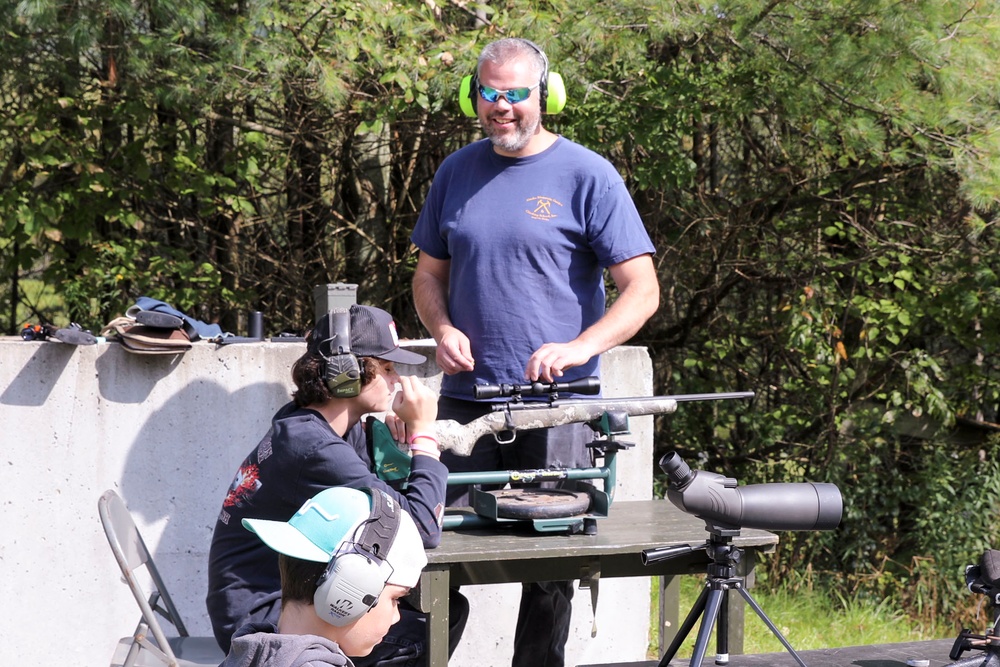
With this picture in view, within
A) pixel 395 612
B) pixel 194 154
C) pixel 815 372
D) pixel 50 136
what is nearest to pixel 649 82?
pixel 815 372

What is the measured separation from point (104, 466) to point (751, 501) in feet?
9.03

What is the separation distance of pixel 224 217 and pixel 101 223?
2.37ft

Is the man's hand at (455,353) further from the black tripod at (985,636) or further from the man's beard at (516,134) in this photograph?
the black tripod at (985,636)

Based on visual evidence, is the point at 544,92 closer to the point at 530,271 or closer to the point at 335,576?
the point at 530,271

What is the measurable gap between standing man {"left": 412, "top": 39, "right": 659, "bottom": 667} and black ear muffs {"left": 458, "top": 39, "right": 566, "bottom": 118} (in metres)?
0.01

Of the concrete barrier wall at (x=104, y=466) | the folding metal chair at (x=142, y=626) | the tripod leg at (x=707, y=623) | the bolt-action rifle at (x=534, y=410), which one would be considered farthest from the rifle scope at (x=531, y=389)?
the concrete barrier wall at (x=104, y=466)

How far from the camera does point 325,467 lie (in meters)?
2.88

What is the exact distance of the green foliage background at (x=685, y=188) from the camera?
556 cm

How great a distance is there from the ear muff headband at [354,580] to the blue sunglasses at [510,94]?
2.04m

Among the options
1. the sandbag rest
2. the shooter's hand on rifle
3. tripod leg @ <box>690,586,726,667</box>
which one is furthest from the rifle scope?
the sandbag rest

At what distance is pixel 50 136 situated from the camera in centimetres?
629

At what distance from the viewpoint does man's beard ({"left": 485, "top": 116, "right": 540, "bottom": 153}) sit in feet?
12.1

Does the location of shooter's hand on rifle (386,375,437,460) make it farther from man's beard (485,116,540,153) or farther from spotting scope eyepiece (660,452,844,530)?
man's beard (485,116,540,153)

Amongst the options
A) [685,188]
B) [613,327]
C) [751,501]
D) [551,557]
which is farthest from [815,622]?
[751,501]
